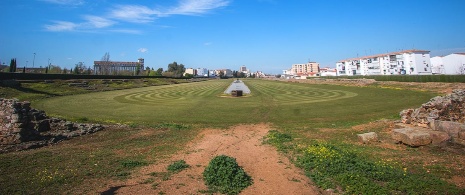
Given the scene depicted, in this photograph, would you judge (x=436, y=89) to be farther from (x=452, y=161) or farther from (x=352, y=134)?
(x=452, y=161)

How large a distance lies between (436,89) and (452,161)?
4496 centimetres

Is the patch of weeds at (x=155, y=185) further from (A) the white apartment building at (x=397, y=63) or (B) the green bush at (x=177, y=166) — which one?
(A) the white apartment building at (x=397, y=63)

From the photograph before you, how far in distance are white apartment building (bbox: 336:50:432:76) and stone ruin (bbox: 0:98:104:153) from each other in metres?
122

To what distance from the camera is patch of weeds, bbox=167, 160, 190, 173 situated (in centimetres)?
1020

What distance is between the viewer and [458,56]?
99500 millimetres

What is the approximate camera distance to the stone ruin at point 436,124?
472 inches

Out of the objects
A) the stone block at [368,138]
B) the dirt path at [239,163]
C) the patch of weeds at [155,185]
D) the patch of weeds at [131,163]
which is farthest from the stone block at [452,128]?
the patch of weeds at [131,163]

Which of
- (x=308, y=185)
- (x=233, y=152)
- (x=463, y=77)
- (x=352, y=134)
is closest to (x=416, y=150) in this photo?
(x=352, y=134)

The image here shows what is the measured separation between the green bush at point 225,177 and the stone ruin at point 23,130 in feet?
32.2

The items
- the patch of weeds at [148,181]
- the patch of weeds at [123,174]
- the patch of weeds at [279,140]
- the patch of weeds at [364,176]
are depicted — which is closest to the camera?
the patch of weeds at [364,176]

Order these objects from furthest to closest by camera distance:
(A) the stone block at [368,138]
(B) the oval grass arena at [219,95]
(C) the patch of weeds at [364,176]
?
1. (B) the oval grass arena at [219,95]
2. (A) the stone block at [368,138]
3. (C) the patch of weeds at [364,176]

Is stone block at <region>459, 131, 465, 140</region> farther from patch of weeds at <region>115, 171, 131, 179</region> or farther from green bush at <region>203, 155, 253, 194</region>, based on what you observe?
patch of weeds at <region>115, 171, 131, 179</region>

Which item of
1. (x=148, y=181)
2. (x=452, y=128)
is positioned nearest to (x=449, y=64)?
(x=452, y=128)

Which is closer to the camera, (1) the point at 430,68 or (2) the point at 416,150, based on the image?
(2) the point at 416,150
